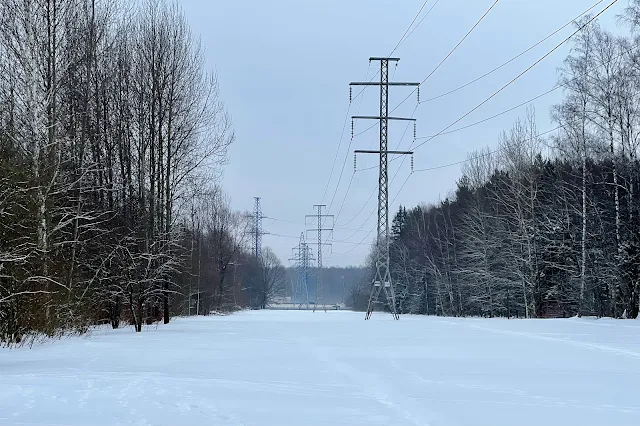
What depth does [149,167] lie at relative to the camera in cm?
2792

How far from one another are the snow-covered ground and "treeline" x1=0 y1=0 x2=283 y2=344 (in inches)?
105

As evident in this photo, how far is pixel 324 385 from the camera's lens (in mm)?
8414

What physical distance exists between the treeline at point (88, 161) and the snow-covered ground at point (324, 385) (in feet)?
8.74

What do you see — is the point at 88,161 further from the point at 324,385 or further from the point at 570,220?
the point at 570,220

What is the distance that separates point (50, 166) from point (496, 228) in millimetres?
36275

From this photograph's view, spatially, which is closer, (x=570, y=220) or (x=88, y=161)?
(x=88, y=161)

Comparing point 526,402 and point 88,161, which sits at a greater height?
point 88,161

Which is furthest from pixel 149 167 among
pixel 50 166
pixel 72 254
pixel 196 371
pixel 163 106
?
pixel 196 371

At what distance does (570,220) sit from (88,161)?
26.7 meters

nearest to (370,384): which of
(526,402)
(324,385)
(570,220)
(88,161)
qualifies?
(324,385)

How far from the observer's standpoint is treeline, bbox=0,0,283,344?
48.5ft

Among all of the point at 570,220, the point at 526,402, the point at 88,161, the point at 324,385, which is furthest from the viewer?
the point at 570,220

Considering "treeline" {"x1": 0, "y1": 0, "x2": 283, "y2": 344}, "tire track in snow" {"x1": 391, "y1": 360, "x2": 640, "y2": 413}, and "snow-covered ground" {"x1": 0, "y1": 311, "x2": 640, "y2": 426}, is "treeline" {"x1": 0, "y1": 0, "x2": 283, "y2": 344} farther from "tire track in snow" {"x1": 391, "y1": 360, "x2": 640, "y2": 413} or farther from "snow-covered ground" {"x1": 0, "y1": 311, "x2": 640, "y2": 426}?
"tire track in snow" {"x1": 391, "y1": 360, "x2": 640, "y2": 413}

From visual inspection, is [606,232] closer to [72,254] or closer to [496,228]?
[496,228]
